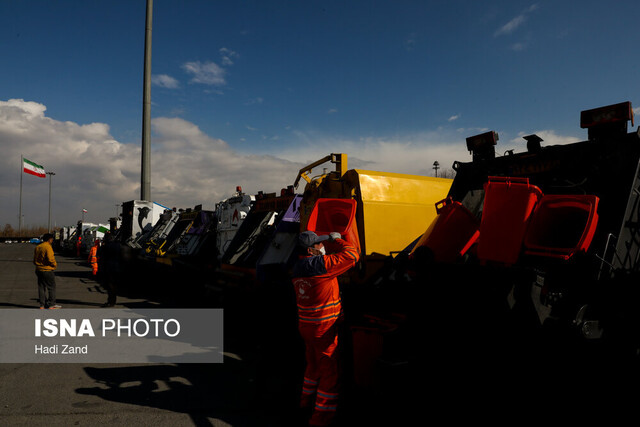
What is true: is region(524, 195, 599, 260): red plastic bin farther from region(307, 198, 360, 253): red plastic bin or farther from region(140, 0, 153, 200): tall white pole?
region(140, 0, 153, 200): tall white pole

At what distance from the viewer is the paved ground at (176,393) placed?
12.7 feet

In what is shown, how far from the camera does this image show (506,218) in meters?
3.35

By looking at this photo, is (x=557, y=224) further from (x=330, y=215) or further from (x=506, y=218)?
(x=330, y=215)

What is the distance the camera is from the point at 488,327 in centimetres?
309

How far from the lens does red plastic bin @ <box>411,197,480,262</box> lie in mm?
3916

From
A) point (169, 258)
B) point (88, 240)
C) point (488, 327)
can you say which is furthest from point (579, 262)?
point (88, 240)

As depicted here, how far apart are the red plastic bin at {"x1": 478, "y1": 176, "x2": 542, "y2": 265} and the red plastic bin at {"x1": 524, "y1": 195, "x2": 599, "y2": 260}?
7cm

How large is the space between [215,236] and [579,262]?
358 inches

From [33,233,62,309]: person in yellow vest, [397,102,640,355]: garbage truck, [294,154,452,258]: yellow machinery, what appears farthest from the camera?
[33,233,62,309]: person in yellow vest

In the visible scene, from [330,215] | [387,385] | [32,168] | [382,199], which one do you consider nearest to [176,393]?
[387,385]

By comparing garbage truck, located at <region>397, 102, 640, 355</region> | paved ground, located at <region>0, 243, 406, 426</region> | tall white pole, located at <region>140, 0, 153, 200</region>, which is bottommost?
paved ground, located at <region>0, 243, 406, 426</region>

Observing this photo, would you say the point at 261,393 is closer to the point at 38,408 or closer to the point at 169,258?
the point at 38,408

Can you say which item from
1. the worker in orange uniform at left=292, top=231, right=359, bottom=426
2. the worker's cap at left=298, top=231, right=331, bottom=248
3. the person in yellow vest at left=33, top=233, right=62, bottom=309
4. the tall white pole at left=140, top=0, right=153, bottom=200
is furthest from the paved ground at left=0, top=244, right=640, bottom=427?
the tall white pole at left=140, top=0, right=153, bottom=200

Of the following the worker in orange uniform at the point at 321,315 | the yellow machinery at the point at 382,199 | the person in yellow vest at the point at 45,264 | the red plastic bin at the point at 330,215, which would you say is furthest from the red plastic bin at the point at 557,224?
the person in yellow vest at the point at 45,264
